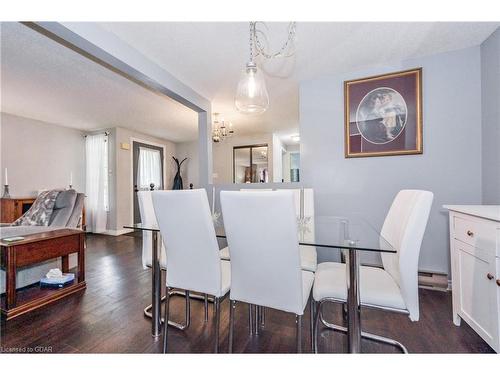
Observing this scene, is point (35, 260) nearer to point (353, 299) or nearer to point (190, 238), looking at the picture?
point (190, 238)

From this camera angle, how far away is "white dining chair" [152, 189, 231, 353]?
1153 millimetres

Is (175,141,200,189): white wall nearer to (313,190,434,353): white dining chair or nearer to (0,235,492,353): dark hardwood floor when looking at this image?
(0,235,492,353): dark hardwood floor

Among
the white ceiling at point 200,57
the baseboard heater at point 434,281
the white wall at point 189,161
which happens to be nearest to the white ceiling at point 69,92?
the white ceiling at point 200,57

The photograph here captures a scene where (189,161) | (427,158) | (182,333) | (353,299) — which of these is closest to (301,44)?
(427,158)

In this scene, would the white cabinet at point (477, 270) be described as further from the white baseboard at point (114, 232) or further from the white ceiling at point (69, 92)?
the white baseboard at point (114, 232)

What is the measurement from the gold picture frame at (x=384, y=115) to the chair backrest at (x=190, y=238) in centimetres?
199

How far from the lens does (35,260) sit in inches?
76.3

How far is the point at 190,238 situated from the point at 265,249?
1.41 ft

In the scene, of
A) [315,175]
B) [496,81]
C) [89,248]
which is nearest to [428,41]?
[496,81]

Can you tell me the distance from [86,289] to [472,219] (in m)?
3.15

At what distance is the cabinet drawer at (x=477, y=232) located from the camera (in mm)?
1180

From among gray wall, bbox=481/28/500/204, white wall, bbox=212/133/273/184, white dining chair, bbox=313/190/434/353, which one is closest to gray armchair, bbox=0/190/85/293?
white dining chair, bbox=313/190/434/353

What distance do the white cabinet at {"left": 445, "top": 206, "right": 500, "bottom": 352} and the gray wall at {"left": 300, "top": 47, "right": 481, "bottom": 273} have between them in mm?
804
